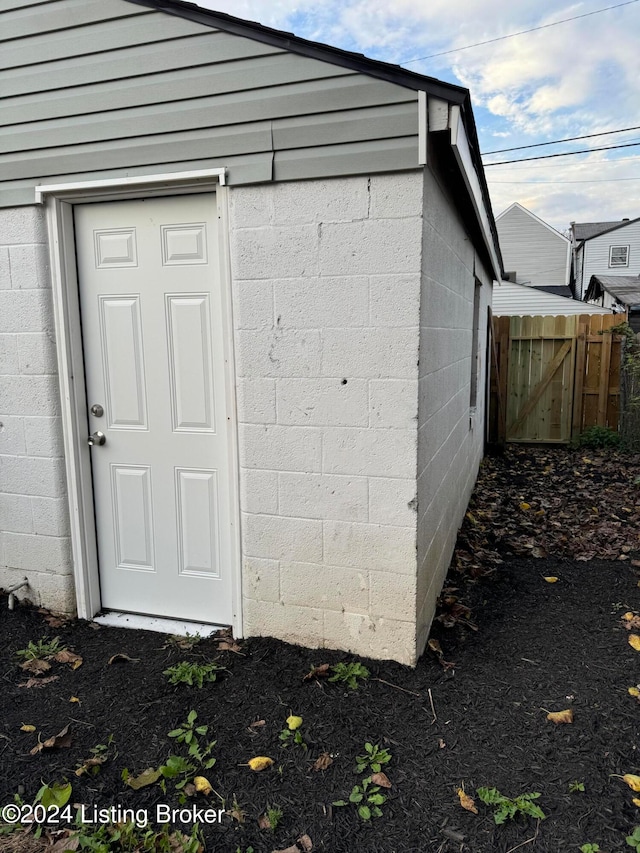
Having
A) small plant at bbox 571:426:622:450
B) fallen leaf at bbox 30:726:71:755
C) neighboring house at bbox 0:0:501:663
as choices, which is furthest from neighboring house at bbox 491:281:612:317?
fallen leaf at bbox 30:726:71:755

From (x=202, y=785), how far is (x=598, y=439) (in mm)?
8682

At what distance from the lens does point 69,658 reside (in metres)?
3.22

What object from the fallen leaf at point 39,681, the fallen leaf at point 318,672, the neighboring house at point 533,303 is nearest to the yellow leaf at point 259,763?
the fallen leaf at point 318,672

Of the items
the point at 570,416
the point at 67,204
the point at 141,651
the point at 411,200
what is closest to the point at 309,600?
the point at 141,651

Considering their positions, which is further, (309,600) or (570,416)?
(570,416)

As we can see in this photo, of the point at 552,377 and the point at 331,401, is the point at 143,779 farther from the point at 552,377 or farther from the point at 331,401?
the point at 552,377

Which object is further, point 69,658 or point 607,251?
point 607,251

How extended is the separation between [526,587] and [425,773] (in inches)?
82.5

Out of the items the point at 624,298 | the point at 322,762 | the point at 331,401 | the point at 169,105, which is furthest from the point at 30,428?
the point at 624,298

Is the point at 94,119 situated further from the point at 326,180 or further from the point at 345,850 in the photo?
the point at 345,850

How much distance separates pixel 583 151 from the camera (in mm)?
15812

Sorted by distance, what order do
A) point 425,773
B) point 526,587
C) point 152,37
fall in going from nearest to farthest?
point 425,773, point 152,37, point 526,587

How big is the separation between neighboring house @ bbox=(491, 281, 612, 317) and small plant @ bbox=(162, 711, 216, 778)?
20.2 meters

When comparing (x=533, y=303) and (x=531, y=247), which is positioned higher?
(x=531, y=247)
